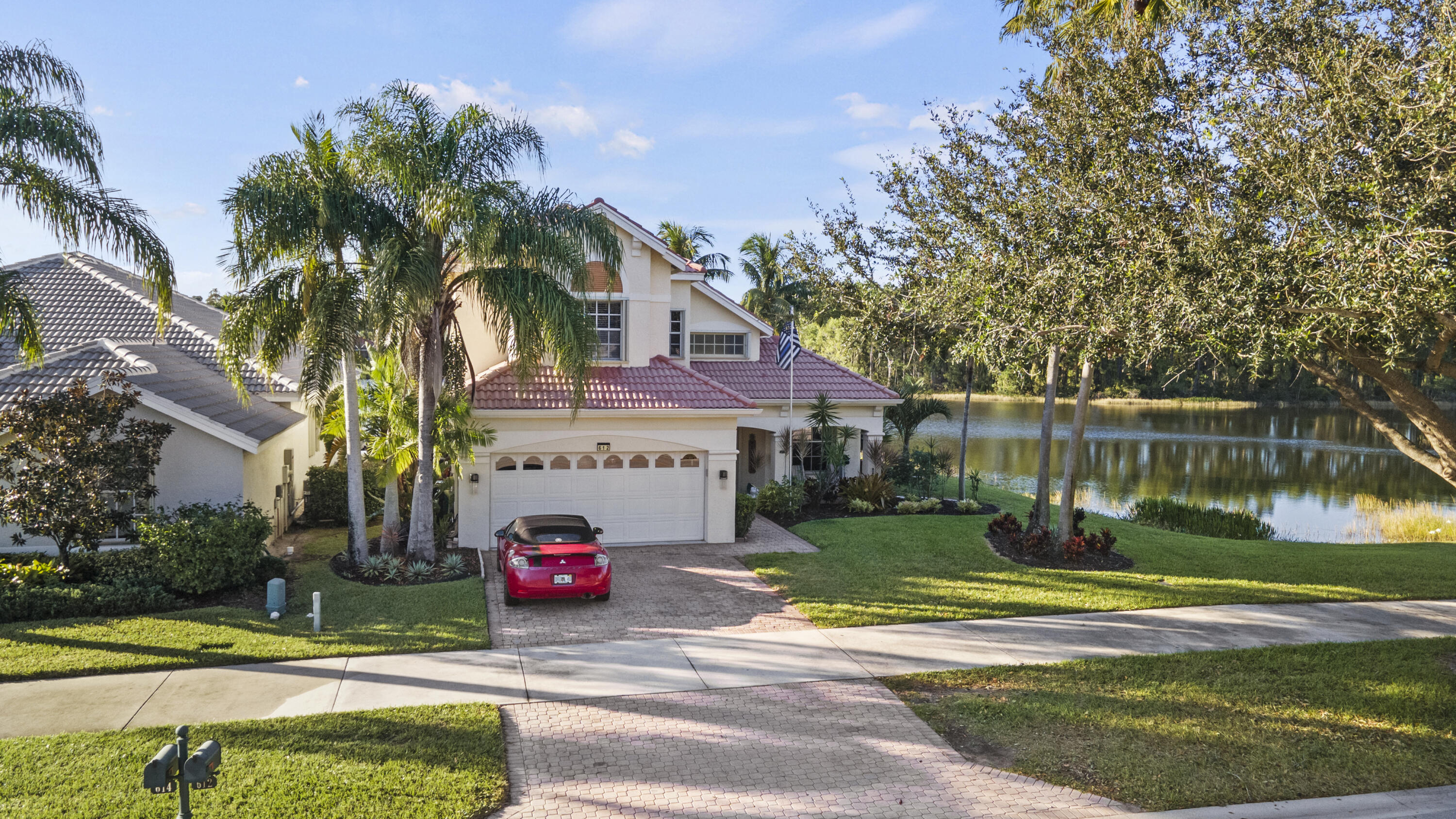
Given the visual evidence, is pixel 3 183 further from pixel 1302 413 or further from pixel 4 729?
pixel 1302 413

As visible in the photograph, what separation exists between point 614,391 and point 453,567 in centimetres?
484

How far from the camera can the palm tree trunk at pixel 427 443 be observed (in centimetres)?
1469

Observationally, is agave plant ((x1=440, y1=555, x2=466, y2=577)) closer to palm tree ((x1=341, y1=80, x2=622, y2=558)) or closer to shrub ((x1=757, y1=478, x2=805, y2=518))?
palm tree ((x1=341, y1=80, x2=622, y2=558))

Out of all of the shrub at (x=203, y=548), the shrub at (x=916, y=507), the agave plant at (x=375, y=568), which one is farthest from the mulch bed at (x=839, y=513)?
the shrub at (x=203, y=548)

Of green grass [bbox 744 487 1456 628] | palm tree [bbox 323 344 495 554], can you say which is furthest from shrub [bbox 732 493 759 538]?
palm tree [bbox 323 344 495 554]

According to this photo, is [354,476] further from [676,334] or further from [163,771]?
[163,771]

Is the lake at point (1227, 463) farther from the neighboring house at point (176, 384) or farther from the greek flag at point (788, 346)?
the neighboring house at point (176, 384)

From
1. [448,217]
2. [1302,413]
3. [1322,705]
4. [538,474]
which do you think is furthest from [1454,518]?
[1302,413]

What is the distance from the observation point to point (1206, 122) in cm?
1093

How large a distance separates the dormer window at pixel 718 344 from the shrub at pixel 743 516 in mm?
6161

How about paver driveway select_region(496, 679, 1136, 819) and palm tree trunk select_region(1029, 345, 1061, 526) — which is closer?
paver driveway select_region(496, 679, 1136, 819)

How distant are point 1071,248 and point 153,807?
38.8ft

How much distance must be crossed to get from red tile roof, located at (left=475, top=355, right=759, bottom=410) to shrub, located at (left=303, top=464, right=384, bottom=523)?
15.2ft

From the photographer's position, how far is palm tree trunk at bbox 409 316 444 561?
1469cm
